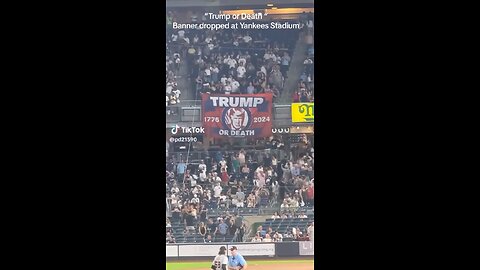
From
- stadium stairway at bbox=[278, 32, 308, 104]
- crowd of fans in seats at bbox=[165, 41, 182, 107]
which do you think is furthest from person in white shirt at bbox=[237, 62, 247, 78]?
crowd of fans in seats at bbox=[165, 41, 182, 107]

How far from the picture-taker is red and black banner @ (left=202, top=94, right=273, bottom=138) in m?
8.81

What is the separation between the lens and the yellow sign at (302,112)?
8.88m

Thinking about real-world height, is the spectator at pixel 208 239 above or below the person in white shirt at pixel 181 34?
below

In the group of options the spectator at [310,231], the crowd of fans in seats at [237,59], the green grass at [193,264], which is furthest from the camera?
the crowd of fans in seats at [237,59]

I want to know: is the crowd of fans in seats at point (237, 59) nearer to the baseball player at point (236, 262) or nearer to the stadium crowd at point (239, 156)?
the stadium crowd at point (239, 156)

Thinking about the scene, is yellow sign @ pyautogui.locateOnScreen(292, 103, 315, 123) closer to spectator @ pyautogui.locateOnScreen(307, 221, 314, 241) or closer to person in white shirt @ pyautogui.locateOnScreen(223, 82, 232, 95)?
person in white shirt @ pyautogui.locateOnScreen(223, 82, 232, 95)

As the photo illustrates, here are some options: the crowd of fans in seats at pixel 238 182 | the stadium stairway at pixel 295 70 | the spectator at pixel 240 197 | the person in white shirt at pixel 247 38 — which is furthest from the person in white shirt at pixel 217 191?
the person in white shirt at pixel 247 38

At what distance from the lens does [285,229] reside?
28.9 feet

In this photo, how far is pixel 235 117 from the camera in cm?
883

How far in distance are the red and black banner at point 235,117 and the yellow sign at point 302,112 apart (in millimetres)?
256

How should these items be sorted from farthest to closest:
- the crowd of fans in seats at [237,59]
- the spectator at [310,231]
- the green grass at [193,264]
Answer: the crowd of fans in seats at [237,59]
the spectator at [310,231]
the green grass at [193,264]

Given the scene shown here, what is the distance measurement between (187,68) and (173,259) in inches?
76.3

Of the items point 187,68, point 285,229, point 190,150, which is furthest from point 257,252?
point 187,68
